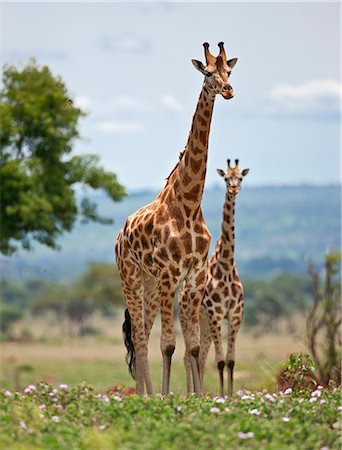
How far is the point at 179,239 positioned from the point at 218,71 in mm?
1754

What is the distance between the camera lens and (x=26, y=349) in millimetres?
56469

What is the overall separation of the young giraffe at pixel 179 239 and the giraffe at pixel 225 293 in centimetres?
Answer: 108

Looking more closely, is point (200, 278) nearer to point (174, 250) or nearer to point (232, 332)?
point (174, 250)

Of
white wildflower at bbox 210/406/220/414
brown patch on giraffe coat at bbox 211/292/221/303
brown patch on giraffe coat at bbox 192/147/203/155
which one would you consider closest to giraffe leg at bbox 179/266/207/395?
brown patch on giraffe coat at bbox 192/147/203/155

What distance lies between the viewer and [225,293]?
1336cm

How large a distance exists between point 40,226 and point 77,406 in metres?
19.1

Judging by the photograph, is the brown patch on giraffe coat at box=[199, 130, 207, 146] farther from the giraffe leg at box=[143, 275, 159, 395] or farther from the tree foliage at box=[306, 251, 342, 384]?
the tree foliage at box=[306, 251, 342, 384]

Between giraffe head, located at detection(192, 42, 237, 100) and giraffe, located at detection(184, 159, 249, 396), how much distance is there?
7.85ft

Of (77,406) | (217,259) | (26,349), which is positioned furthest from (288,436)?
(26,349)

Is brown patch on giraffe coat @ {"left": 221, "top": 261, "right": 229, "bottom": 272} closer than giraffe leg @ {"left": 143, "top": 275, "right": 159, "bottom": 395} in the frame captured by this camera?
No

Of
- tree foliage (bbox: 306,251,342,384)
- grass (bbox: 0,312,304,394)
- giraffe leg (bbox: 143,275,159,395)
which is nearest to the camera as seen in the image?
giraffe leg (bbox: 143,275,159,395)

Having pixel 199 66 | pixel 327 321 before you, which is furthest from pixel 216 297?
pixel 327 321

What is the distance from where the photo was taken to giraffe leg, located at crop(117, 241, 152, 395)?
486 inches

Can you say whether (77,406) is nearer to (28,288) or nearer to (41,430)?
(41,430)
